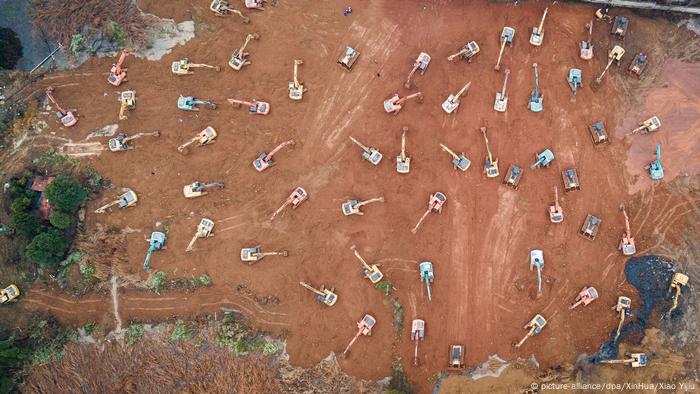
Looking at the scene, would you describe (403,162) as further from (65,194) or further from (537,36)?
(65,194)

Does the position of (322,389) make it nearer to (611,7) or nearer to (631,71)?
(631,71)

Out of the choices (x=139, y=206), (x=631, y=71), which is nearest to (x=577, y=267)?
(x=631, y=71)

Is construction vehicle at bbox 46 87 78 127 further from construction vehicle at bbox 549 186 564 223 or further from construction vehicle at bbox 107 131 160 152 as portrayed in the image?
construction vehicle at bbox 549 186 564 223

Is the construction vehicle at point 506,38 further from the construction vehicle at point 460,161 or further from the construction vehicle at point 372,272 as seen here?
the construction vehicle at point 372,272

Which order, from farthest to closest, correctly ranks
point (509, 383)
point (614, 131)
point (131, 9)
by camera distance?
point (131, 9)
point (614, 131)
point (509, 383)

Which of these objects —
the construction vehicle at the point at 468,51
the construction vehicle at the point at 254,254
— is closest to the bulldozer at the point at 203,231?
the construction vehicle at the point at 254,254

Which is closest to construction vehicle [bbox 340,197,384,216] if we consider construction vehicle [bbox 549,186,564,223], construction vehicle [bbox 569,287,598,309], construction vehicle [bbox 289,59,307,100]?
construction vehicle [bbox 289,59,307,100]

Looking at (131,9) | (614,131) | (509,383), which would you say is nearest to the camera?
(509,383)
